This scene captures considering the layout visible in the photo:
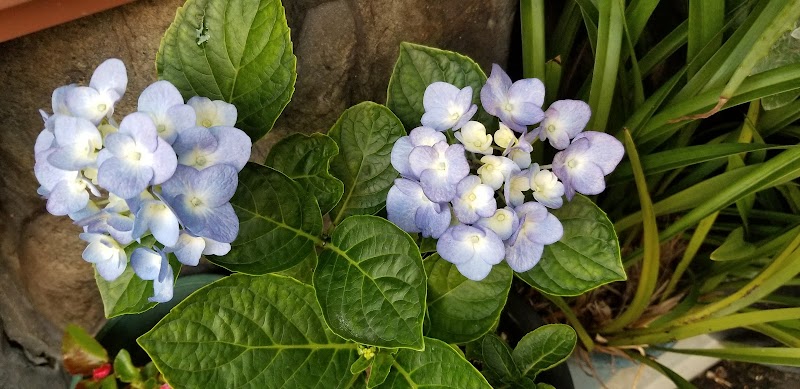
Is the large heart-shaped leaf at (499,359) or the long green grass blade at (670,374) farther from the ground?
the large heart-shaped leaf at (499,359)

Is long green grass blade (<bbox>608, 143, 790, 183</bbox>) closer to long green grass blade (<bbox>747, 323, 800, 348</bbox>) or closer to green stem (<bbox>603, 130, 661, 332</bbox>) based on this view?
green stem (<bbox>603, 130, 661, 332</bbox>)

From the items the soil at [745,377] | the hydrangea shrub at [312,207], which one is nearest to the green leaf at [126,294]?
the hydrangea shrub at [312,207]

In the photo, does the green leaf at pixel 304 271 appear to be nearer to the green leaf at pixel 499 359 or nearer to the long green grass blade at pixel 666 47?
the green leaf at pixel 499 359

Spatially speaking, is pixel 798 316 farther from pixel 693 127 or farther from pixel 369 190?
pixel 369 190

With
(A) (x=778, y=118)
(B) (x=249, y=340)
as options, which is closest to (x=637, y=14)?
(A) (x=778, y=118)

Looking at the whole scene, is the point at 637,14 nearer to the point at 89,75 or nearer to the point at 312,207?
the point at 312,207

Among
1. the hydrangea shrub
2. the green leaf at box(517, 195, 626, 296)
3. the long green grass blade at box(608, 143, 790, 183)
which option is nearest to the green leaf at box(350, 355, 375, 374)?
the hydrangea shrub
